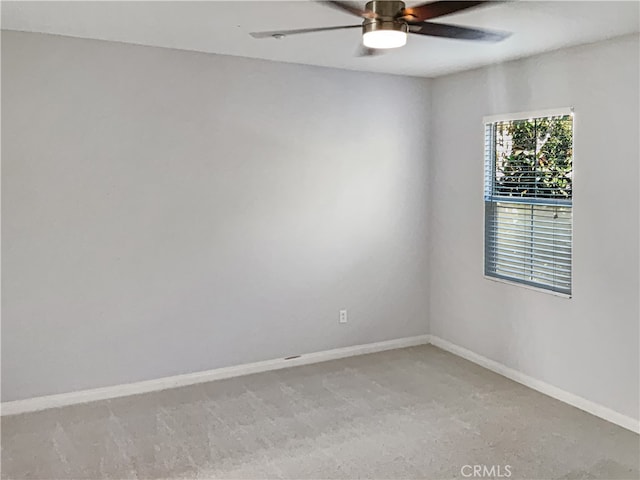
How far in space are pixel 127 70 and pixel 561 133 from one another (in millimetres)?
3004

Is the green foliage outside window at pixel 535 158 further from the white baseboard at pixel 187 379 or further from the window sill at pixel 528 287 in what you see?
the white baseboard at pixel 187 379

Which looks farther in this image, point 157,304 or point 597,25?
point 157,304

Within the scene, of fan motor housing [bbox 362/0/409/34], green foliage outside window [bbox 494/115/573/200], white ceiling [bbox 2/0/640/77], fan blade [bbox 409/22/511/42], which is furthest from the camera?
green foliage outside window [bbox 494/115/573/200]

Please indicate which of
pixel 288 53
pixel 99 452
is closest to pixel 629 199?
pixel 288 53

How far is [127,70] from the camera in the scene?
396 cm

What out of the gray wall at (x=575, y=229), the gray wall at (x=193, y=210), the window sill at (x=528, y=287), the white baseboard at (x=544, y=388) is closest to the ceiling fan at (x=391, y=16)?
the gray wall at (x=575, y=229)

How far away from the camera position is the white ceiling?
3.05m

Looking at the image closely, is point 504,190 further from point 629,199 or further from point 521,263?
point 629,199
